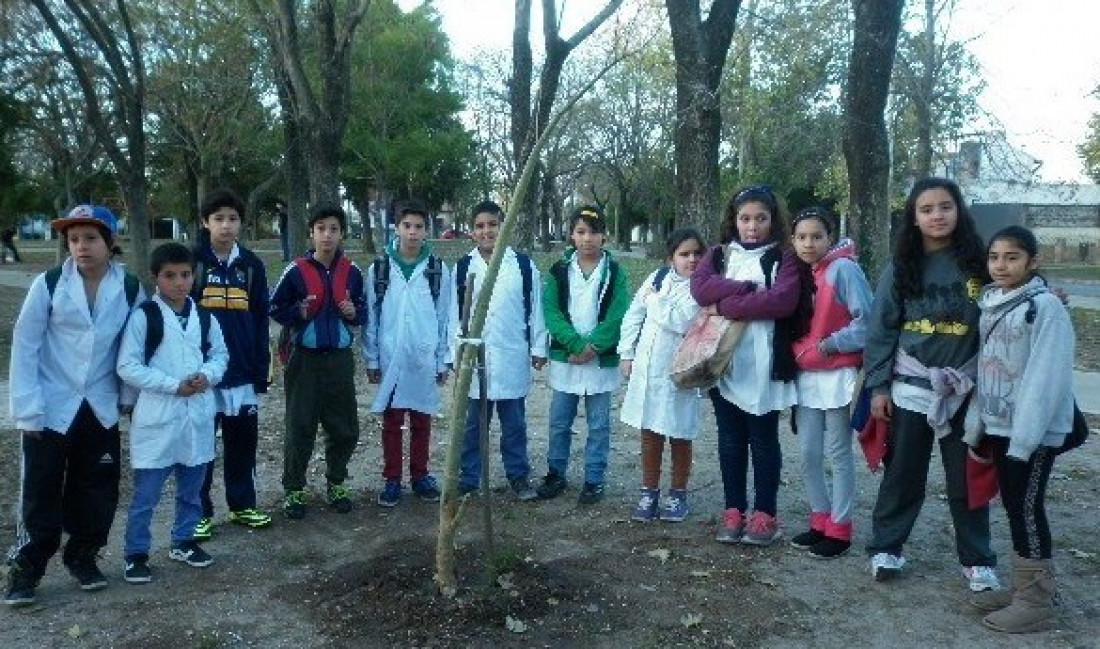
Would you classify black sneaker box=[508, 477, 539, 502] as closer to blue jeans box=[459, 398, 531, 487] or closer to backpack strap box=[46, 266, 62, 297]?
blue jeans box=[459, 398, 531, 487]

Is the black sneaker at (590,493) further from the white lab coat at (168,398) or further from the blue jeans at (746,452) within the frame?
the white lab coat at (168,398)

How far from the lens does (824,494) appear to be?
200 inches

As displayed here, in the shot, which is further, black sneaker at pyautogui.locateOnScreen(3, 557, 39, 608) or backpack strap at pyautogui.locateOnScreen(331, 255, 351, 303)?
backpack strap at pyautogui.locateOnScreen(331, 255, 351, 303)

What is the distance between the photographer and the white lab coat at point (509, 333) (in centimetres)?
592

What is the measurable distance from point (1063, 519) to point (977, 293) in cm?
225

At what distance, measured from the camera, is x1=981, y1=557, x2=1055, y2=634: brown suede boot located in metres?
4.10

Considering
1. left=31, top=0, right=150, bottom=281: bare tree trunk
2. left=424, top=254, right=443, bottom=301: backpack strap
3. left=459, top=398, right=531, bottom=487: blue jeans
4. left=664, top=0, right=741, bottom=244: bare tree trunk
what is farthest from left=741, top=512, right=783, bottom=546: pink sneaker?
left=31, top=0, right=150, bottom=281: bare tree trunk

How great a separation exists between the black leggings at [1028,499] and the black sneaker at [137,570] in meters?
3.96

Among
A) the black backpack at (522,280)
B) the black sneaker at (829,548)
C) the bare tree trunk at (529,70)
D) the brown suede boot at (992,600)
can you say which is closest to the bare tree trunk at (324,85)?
the bare tree trunk at (529,70)

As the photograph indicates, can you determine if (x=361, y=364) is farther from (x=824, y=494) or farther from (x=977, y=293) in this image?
(x=977, y=293)

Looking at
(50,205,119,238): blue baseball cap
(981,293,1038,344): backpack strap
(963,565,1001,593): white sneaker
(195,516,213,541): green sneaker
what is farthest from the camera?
(195,516,213,541): green sneaker

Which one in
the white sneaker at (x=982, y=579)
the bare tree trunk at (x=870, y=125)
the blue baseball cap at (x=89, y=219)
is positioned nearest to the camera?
the blue baseball cap at (x=89, y=219)

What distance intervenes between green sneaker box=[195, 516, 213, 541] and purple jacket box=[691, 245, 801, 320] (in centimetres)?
295

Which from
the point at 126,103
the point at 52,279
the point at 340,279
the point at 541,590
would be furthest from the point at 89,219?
the point at 126,103
